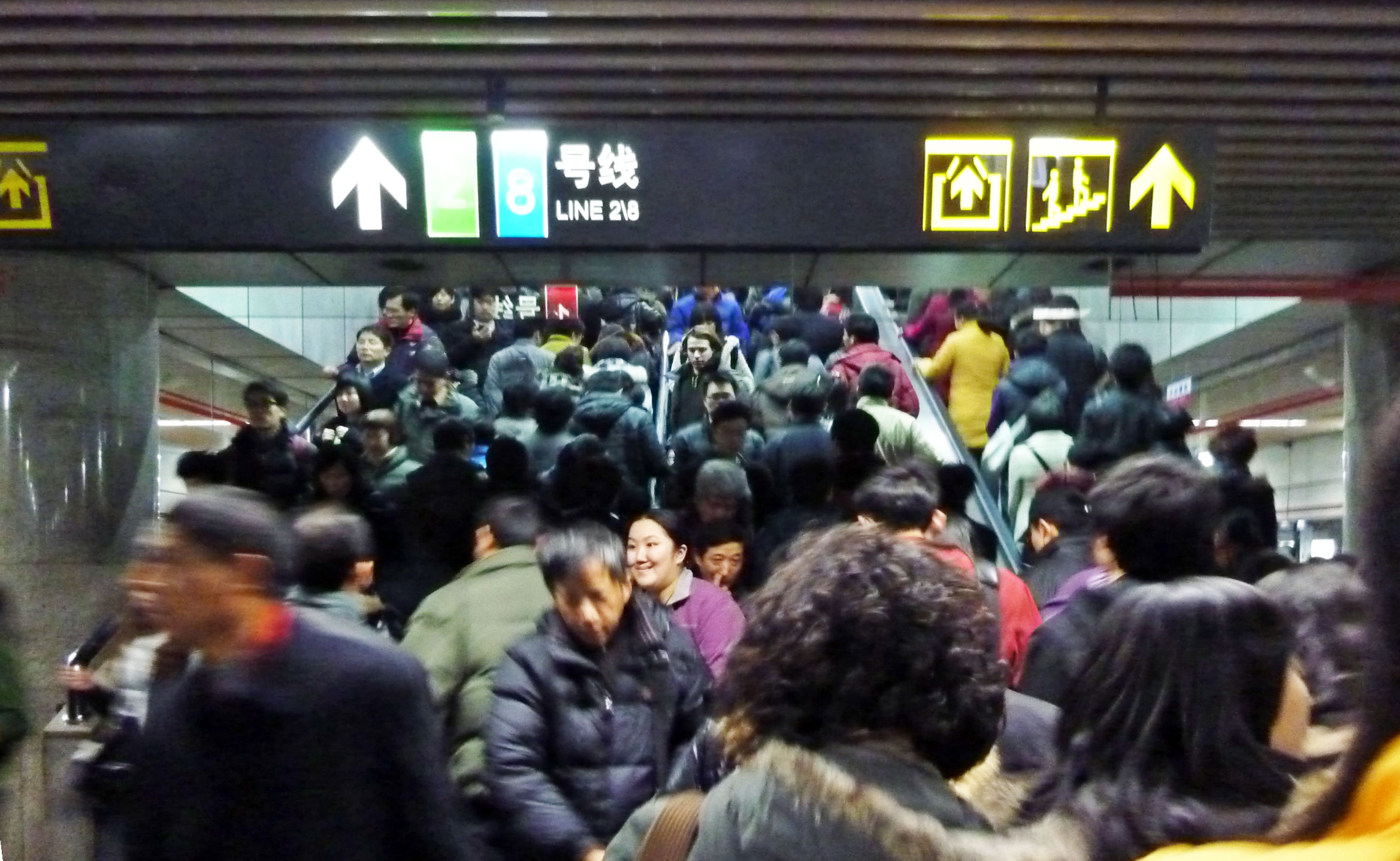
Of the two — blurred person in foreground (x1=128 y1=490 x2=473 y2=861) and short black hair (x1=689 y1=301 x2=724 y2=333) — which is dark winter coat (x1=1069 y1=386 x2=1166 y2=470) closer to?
short black hair (x1=689 y1=301 x2=724 y2=333)

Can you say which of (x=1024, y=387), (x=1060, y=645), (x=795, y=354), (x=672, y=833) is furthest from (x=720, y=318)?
(x=672, y=833)

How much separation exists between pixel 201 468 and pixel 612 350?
3.90m

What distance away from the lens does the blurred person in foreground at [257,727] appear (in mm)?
2271

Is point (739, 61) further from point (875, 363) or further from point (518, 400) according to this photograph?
point (875, 363)

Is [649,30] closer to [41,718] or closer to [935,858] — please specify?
[935,858]

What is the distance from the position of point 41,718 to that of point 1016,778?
552cm

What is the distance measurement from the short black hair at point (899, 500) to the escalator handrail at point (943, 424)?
3567 mm

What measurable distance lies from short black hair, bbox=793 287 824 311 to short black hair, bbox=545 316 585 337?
2.05 meters

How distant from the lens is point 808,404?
741 centimetres

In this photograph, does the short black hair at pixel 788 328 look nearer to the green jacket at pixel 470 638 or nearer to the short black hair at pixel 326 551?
the green jacket at pixel 470 638

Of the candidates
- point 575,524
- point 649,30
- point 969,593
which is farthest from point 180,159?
point 969,593

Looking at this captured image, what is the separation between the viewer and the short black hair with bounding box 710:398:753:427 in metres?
7.47

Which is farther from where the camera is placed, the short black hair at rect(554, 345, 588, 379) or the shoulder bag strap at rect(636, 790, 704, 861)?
the short black hair at rect(554, 345, 588, 379)

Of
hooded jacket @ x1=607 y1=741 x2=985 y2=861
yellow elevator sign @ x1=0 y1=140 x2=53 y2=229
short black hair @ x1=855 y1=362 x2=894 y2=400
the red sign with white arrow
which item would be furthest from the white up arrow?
the red sign with white arrow
